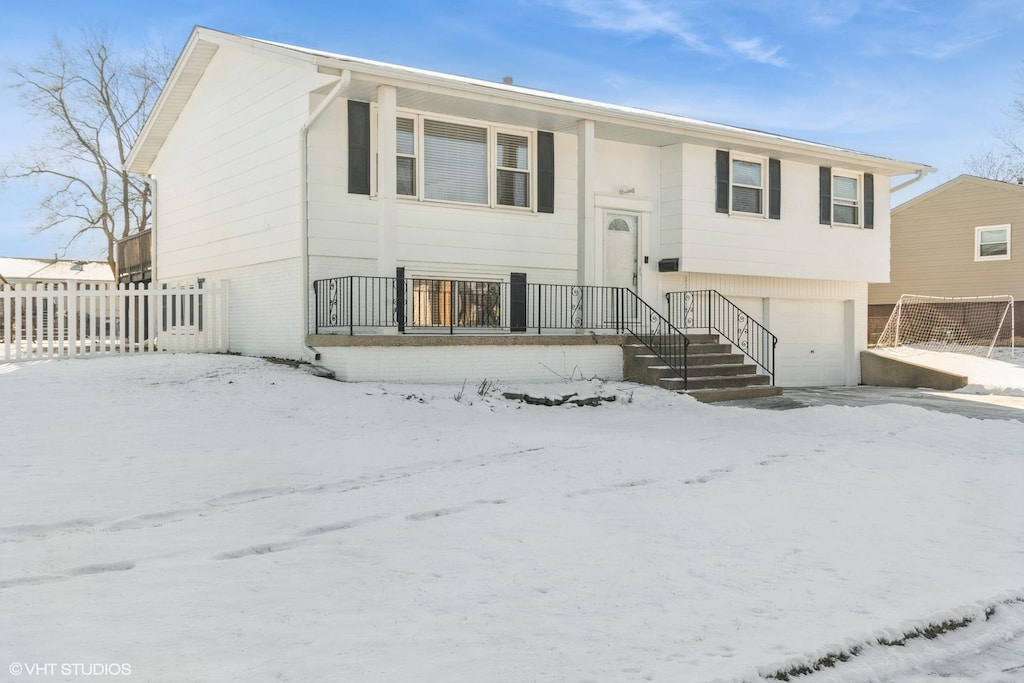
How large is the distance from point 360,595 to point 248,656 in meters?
0.82

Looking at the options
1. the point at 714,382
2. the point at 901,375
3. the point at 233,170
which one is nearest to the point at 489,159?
the point at 233,170

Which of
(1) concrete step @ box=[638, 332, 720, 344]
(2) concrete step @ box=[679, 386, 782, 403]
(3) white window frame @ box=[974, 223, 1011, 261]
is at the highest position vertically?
(3) white window frame @ box=[974, 223, 1011, 261]

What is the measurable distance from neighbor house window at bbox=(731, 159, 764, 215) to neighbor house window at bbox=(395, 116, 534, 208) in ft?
16.3

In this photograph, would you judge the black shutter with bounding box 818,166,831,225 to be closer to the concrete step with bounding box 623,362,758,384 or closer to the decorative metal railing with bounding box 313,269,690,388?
the decorative metal railing with bounding box 313,269,690,388

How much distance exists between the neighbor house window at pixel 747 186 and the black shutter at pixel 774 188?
0.17 m

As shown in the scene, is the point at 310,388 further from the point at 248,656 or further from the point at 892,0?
the point at 892,0

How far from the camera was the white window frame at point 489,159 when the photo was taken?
13844 mm

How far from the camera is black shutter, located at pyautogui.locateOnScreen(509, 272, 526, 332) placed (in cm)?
1447

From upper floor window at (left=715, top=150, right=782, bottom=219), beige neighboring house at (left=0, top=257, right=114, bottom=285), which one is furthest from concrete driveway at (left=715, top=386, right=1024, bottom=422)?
beige neighboring house at (left=0, top=257, right=114, bottom=285)

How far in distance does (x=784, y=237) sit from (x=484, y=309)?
757cm

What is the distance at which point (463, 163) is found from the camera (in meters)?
14.4

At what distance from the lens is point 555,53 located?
22.4m

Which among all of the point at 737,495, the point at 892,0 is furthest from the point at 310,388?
the point at 892,0

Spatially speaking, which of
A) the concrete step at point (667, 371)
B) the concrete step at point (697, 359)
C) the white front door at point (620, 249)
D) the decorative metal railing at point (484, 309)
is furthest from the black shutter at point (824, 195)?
the concrete step at point (667, 371)
